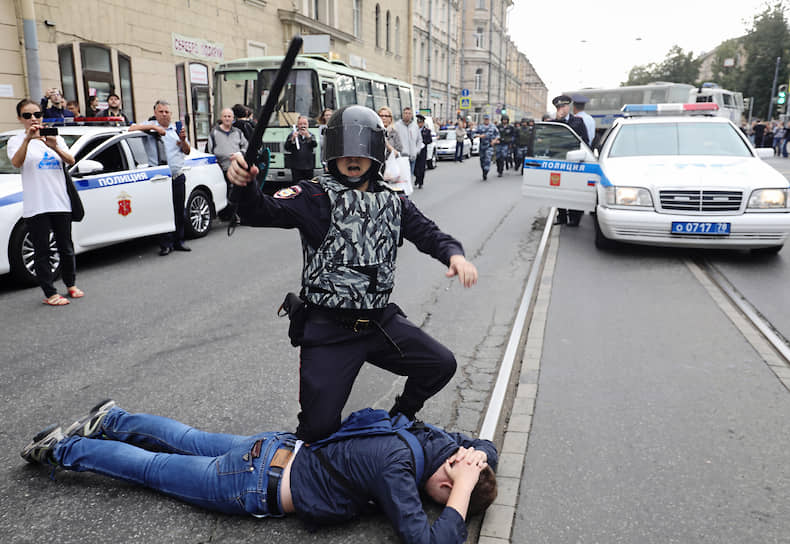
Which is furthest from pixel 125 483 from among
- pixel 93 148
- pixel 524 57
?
pixel 524 57

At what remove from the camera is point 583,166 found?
9.21 metres

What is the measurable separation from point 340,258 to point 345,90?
48.3 ft

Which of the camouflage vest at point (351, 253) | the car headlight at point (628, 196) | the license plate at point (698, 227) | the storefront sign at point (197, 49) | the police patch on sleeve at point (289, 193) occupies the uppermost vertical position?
the storefront sign at point (197, 49)

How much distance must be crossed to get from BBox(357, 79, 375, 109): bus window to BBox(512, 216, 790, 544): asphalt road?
1285cm

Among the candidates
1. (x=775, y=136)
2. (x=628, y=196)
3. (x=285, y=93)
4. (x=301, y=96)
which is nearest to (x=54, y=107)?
(x=285, y=93)

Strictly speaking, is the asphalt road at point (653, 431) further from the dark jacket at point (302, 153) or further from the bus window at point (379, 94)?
the bus window at point (379, 94)

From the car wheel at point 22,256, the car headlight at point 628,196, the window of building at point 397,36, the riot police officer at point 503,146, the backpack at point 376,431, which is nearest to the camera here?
the backpack at point 376,431

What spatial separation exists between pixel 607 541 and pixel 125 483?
2112 millimetres

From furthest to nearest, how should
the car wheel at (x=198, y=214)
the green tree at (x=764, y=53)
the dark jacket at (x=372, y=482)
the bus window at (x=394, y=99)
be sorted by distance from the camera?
the green tree at (x=764, y=53), the bus window at (x=394, y=99), the car wheel at (x=198, y=214), the dark jacket at (x=372, y=482)

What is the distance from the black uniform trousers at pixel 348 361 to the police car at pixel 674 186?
5.40m

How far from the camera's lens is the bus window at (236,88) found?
15.9 m

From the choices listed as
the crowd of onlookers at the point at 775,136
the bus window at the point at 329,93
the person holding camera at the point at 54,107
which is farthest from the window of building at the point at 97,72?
the crowd of onlookers at the point at 775,136

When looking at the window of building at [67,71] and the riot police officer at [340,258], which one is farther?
the window of building at [67,71]

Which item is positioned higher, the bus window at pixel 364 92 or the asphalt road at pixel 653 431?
the bus window at pixel 364 92
